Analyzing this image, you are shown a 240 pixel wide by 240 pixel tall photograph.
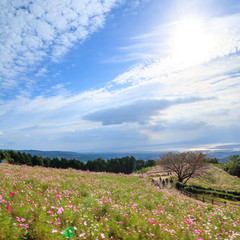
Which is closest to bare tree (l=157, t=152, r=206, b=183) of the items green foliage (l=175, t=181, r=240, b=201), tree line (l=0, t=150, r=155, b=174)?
green foliage (l=175, t=181, r=240, b=201)

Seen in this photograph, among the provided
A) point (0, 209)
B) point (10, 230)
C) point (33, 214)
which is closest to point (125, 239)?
point (33, 214)

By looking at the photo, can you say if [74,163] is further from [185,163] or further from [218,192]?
[218,192]

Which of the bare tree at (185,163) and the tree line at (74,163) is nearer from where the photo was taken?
the bare tree at (185,163)

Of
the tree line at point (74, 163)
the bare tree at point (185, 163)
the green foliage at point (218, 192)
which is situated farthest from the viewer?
the tree line at point (74, 163)

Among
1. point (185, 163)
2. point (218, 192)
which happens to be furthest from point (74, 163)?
point (218, 192)

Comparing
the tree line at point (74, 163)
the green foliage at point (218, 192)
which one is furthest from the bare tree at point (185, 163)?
the tree line at point (74, 163)

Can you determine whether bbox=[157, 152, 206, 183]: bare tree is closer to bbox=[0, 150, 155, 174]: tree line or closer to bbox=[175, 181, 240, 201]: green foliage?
bbox=[175, 181, 240, 201]: green foliage

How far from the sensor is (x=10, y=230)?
459cm

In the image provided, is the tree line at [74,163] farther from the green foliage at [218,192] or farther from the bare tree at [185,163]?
the green foliage at [218,192]

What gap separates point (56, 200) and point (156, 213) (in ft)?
17.0

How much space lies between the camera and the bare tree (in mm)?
44175

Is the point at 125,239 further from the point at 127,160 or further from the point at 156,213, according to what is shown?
the point at 127,160

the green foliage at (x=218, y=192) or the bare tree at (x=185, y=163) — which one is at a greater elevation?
the bare tree at (x=185, y=163)

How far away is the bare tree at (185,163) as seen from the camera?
44.2m
